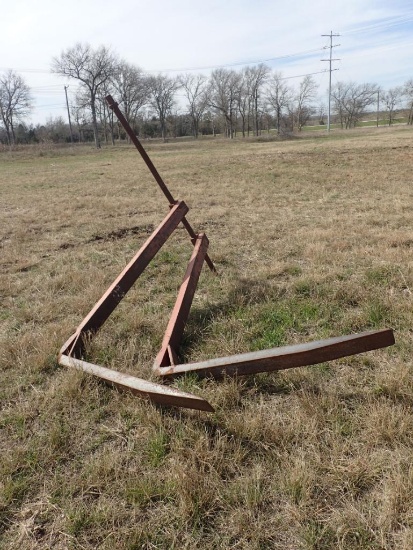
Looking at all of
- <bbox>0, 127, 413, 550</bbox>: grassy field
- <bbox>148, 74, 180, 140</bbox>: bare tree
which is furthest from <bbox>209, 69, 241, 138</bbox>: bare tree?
<bbox>0, 127, 413, 550</bbox>: grassy field

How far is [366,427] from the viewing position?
86.1 inches

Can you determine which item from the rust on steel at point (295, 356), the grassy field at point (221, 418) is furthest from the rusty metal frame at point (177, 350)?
the grassy field at point (221, 418)

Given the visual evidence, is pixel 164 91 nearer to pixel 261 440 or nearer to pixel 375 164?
pixel 375 164

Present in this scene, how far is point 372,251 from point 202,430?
149 inches

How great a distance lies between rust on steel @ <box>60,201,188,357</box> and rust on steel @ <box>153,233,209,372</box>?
404mm

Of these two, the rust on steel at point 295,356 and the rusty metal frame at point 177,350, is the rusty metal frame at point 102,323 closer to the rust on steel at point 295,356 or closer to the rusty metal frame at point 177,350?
the rusty metal frame at point 177,350

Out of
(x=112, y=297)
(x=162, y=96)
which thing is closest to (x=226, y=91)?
(x=162, y=96)

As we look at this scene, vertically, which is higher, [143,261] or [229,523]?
[143,261]

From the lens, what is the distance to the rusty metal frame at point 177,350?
198 cm

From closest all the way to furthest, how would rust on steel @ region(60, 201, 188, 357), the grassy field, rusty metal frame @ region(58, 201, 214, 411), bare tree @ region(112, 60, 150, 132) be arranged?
1. the grassy field
2. rusty metal frame @ region(58, 201, 214, 411)
3. rust on steel @ region(60, 201, 188, 357)
4. bare tree @ region(112, 60, 150, 132)

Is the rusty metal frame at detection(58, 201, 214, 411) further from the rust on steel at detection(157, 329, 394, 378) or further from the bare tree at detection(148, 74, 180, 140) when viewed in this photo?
the bare tree at detection(148, 74, 180, 140)

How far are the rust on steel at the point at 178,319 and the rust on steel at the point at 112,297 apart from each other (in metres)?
0.40

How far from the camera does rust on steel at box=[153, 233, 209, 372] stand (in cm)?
278

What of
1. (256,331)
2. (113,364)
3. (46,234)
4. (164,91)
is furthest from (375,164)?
(164,91)
